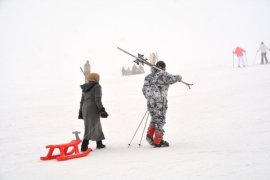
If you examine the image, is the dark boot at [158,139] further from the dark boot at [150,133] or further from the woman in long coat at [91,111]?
the woman in long coat at [91,111]

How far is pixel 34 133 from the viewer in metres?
9.44

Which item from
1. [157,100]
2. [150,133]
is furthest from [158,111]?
[150,133]

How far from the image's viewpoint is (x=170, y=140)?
7254 millimetres

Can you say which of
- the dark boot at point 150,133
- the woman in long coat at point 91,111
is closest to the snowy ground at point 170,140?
the dark boot at point 150,133

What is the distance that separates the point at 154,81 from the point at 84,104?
142 cm

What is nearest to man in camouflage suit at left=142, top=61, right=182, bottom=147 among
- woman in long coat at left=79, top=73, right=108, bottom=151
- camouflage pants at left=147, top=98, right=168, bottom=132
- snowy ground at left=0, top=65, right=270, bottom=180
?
camouflage pants at left=147, top=98, right=168, bottom=132

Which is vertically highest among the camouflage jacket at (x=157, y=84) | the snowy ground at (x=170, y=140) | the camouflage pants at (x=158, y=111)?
the camouflage jacket at (x=157, y=84)

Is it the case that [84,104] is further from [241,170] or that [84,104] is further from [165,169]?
[241,170]

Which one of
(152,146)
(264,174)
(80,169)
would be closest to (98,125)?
(152,146)

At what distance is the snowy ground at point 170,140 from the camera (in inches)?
179

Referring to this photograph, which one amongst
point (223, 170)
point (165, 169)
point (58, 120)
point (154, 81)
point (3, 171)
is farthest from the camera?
point (58, 120)

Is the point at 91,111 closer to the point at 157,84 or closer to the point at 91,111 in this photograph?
the point at 91,111

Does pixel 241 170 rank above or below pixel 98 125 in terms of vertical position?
below

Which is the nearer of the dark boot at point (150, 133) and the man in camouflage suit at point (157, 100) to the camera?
the man in camouflage suit at point (157, 100)
